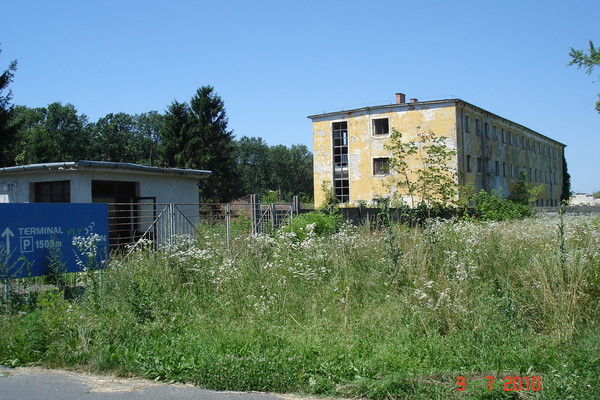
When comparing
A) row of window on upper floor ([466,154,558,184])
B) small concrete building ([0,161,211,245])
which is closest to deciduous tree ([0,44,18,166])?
small concrete building ([0,161,211,245])

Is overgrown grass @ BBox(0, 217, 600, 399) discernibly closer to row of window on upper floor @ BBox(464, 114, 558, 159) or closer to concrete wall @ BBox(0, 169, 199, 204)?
concrete wall @ BBox(0, 169, 199, 204)

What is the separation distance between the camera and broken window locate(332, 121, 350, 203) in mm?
Result: 43719

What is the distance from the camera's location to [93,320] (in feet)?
23.5

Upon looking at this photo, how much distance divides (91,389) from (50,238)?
4.42 m

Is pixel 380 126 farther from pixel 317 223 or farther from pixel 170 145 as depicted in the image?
pixel 317 223

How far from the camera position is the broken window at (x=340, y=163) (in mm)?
43719

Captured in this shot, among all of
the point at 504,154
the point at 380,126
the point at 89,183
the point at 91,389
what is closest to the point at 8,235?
the point at 91,389

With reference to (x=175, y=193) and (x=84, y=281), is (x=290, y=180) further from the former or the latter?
(x=84, y=281)

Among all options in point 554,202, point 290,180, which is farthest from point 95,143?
point 554,202

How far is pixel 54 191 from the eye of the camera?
659 inches

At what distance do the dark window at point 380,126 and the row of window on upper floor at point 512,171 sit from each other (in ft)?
22.9

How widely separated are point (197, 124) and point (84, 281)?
41153 millimetres
